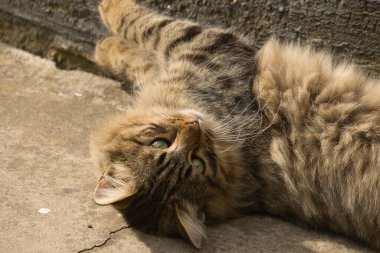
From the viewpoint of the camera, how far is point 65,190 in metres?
3.54

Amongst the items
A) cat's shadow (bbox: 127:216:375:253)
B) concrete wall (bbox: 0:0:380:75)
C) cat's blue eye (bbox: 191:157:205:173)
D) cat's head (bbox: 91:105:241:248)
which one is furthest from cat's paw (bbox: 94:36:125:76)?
cat's shadow (bbox: 127:216:375:253)

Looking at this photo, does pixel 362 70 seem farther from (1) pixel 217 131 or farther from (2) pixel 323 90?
(1) pixel 217 131

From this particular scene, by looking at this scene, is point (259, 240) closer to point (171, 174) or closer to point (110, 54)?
point (171, 174)

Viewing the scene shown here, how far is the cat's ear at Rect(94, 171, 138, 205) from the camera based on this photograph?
312 cm

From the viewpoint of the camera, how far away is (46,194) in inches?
137

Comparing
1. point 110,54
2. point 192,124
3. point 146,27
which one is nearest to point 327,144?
point 192,124

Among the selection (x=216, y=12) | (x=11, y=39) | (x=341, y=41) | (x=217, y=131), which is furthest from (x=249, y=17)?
(x=11, y=39)

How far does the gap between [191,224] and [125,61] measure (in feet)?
5.31

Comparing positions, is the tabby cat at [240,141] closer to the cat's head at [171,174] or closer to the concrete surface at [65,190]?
the cat's head at [171,174]

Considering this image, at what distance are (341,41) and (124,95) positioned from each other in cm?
155

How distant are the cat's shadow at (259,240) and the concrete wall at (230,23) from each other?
1.15 m

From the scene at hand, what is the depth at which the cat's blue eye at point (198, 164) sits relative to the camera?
3244mm

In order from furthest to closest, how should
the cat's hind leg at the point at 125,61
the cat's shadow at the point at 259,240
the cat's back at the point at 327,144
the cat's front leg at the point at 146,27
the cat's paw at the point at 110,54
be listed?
the cat's paw at the point at 110,54 → the cat's hind leg at the point at 125,61 → the cat's front leg at the point at 146,27 → the cat's back at the point at 327,144 → the cat's shadow at the point at 259,240

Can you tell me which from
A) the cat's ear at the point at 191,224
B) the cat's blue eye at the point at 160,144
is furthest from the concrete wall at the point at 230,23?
the cat's ear at the point at 191,224
